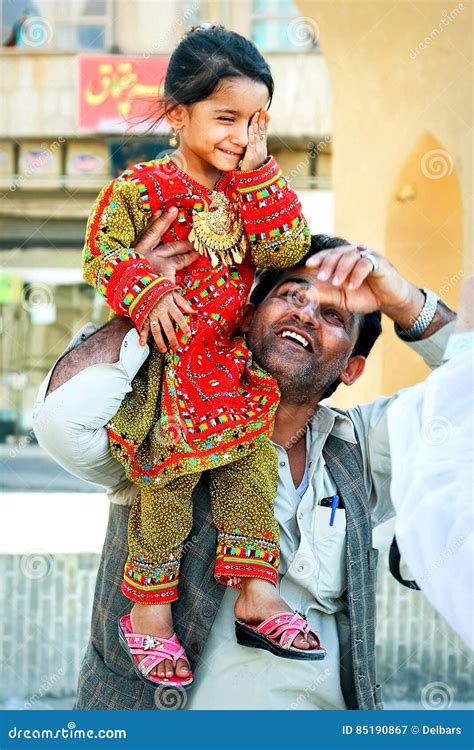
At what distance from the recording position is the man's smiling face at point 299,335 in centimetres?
246

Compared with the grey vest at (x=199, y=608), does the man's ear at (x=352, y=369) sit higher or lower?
higher

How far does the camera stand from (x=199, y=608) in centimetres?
242

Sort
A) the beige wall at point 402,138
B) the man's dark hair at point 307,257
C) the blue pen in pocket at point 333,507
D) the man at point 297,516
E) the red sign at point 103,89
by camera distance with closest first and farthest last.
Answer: the man at point 297,516, the blue pen in pocket at point 333,507, the man's dark hair at point 307,257, the beige wall at point 402,138, the red sign at point 103,89

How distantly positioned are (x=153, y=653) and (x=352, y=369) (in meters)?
0.86

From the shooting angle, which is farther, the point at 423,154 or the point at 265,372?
the point at 423,154

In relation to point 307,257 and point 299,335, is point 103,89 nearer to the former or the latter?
point 307,257

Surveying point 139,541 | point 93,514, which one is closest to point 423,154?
point 93,514

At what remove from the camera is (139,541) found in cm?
236

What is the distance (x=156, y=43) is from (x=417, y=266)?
4.13 meters

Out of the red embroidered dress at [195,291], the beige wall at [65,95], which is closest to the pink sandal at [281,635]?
Result: the red embroidered dress at [195,291]

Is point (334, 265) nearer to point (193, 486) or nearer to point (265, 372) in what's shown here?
point (265, 372)

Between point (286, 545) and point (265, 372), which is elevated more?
point (265, 372)

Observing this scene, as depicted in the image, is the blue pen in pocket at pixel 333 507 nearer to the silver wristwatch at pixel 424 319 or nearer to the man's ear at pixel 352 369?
the man's ear at pixel 352 369

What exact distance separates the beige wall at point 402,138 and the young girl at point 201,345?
3014 mm
